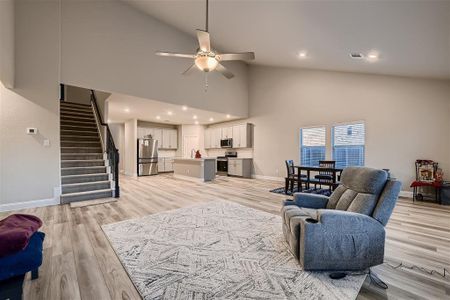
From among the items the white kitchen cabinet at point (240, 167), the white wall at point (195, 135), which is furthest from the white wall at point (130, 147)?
the white kitchen cabinet at point (240, 167)

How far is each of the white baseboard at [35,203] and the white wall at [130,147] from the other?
15.4 ft

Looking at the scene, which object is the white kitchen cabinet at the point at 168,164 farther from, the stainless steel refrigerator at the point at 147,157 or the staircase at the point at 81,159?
the staircase at the point at 81,159

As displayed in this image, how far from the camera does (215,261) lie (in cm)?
218

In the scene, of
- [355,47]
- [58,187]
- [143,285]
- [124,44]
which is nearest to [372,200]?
[143,285]

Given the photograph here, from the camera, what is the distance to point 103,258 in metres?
2.26

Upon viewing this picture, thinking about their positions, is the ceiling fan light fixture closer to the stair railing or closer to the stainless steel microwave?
the stair railing

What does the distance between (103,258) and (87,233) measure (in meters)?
0.91

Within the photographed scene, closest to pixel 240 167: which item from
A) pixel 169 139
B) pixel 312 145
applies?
pixel 312 145

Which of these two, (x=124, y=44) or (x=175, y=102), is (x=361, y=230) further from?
(x=124, y=44)

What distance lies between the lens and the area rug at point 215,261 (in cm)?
172

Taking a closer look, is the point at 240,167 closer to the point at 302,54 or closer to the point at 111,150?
the point at 302,54

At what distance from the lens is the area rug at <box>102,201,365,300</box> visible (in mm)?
1716

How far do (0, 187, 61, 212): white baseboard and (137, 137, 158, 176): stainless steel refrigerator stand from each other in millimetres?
4769

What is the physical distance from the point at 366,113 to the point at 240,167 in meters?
4.75
